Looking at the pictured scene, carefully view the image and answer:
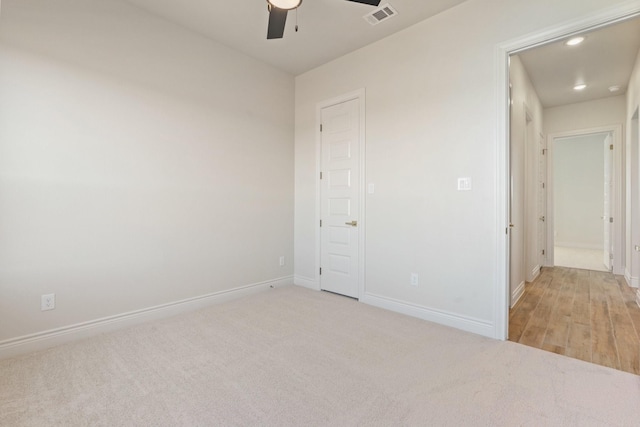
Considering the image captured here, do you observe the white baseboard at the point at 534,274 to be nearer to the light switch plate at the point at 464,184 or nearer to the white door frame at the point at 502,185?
the white door frame at the point at 502,185

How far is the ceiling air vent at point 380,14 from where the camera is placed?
8.91 feet

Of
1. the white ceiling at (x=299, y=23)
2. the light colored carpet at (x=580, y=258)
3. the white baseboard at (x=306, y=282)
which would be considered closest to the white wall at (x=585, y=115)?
the light colored carpet at (x=580, y=258)

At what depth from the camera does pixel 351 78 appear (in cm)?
357

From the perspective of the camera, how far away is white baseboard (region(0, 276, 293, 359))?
2.22m

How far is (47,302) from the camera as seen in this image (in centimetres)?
234

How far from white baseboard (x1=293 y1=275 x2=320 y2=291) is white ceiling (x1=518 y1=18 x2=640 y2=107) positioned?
3298 millimetres

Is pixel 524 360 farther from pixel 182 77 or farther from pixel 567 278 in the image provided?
pixel 182 77

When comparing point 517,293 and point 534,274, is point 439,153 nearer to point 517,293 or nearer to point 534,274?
point 517,293

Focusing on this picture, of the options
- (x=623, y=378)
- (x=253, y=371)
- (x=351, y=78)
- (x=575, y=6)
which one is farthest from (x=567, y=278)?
(x=253, y=371)

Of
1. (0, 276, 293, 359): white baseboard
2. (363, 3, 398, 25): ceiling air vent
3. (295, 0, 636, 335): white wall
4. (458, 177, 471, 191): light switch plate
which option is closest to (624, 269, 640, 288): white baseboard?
(295, 0, 636, 335): white wall

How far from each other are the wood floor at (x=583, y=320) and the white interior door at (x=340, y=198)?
176cm

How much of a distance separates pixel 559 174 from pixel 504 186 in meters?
6.87

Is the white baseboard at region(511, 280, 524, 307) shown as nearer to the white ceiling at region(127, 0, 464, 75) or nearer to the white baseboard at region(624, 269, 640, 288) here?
the white baseboard at region(624, 269, 640, 288)

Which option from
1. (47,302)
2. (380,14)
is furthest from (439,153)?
(47,302)
